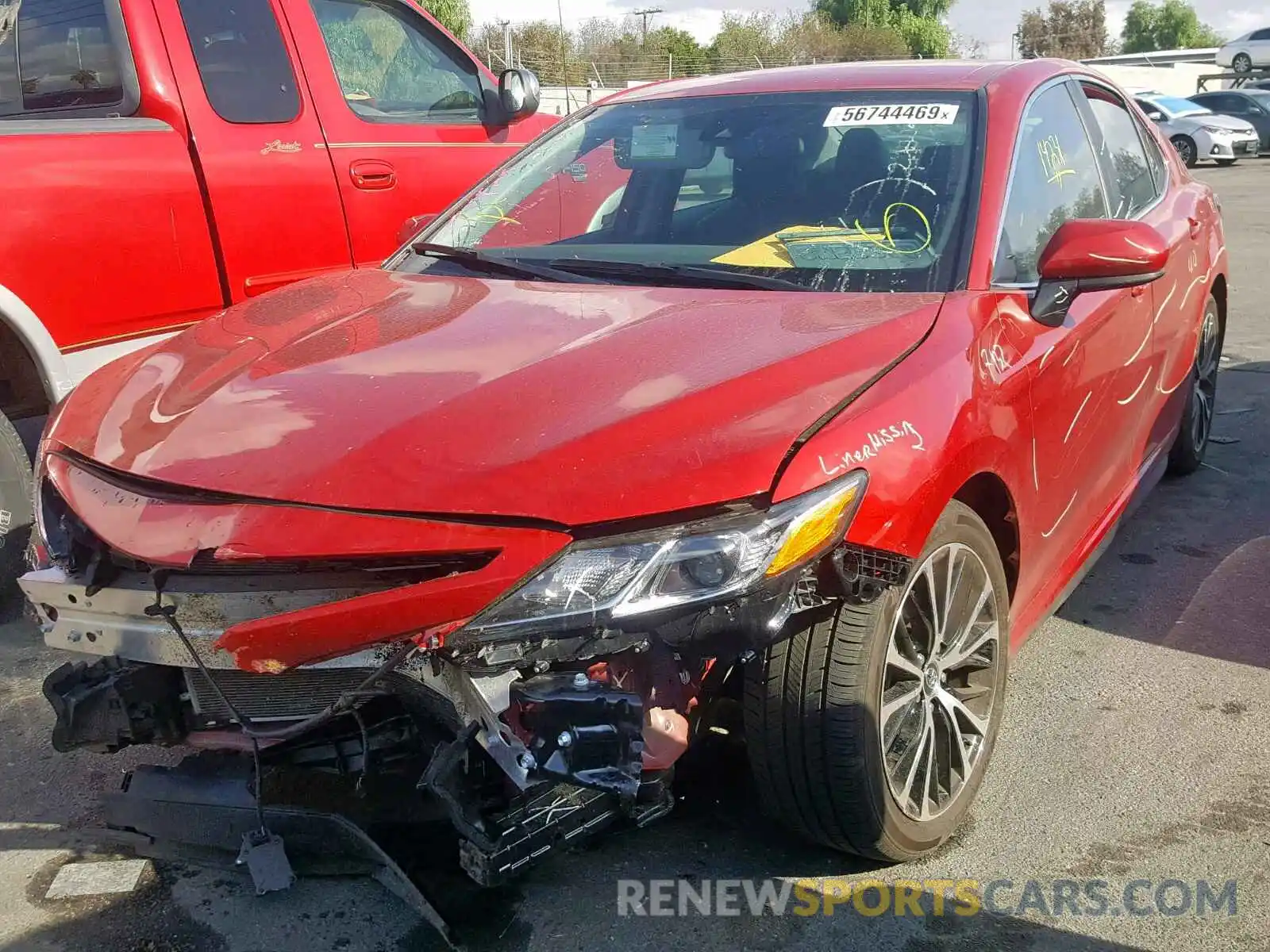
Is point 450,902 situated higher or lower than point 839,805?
lower

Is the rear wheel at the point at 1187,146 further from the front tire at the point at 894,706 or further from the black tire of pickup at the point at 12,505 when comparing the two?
the black tire of pickup at the point at 12,505

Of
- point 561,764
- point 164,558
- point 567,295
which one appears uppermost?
point 567,295

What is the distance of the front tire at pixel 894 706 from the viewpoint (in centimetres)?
228

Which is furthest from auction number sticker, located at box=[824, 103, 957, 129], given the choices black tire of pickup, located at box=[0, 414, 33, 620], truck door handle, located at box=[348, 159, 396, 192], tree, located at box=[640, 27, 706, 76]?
tree, located at box=[640, 27, 706, 76]

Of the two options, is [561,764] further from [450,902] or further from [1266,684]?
[1266,684]

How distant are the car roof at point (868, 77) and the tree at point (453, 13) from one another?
92.3 feet

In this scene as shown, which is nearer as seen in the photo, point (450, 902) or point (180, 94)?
point (450, 902)

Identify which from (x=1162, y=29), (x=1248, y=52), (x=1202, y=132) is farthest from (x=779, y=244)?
(x=1162, y=29)

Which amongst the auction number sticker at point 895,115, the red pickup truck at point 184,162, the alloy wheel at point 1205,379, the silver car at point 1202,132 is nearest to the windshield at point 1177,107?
the silver car at point 1202,132

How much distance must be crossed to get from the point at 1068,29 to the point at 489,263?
83963 millimetres

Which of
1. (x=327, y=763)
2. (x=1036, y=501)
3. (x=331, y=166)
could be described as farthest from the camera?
(x=331, y=166)

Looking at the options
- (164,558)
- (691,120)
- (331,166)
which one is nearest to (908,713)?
(164,558)

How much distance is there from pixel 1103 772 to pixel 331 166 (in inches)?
137

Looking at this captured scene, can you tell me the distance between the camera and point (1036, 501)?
2.92 metres
